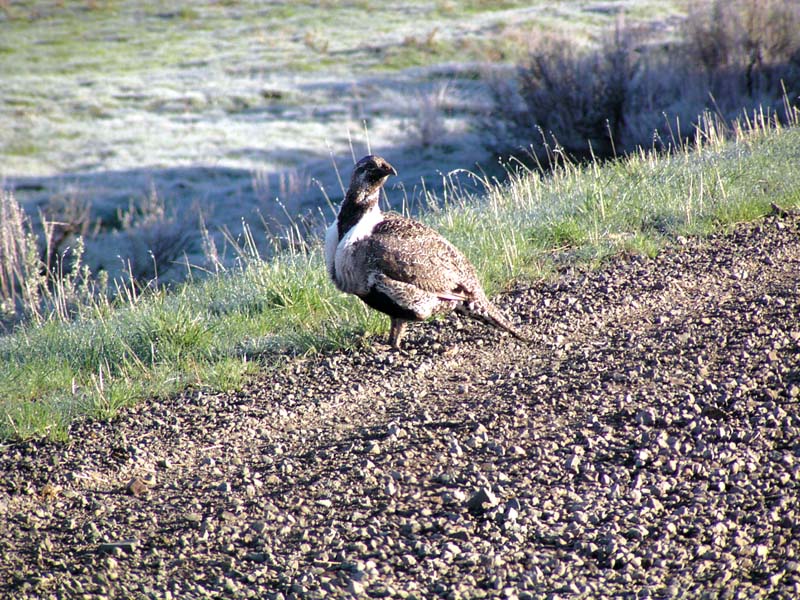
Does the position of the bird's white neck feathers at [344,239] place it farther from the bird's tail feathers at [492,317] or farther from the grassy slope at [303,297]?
the bird's tail feathers at [492,317]

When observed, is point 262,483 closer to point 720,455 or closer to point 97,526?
point 97,526

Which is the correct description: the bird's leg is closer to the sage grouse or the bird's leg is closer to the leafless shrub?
the sage grouse

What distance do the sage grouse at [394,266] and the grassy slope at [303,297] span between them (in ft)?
1.47

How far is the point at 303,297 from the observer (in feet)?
19.2

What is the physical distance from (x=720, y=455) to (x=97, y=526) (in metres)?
2.54

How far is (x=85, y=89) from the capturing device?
25078 millimetres

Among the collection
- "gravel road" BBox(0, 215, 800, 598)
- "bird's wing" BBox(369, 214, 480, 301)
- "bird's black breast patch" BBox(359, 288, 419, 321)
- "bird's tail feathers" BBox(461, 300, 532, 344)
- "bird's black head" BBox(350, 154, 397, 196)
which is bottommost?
"gravel road" BBox(0, 215, 800, 598)

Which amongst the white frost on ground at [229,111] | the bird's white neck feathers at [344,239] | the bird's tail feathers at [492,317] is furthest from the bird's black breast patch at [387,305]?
the white frost on ground at [229,111]

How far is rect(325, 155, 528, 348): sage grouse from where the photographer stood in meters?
4.98

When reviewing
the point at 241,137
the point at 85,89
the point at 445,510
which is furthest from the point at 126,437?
the point at 85,89

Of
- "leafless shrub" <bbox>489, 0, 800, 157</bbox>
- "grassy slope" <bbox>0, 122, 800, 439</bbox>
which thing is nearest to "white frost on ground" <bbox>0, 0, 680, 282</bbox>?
"leafless shrub" <bbox>489, 0, 800, 157</bbox>

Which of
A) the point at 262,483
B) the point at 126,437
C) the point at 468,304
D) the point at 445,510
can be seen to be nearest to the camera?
the point at 445,510

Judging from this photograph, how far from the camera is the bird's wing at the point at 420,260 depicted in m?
5.00

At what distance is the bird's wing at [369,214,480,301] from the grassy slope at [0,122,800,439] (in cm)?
59
